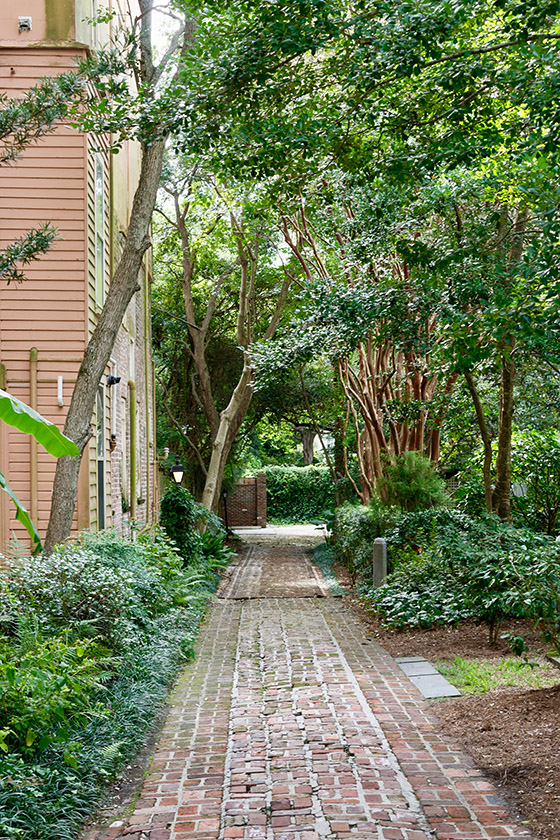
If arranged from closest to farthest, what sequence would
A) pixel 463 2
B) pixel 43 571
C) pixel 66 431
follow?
pixel 463 2
pixel 43 571
pixel 66 431

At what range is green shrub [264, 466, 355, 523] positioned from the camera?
3778 cm

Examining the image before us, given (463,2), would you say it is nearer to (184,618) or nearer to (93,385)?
(93,385)

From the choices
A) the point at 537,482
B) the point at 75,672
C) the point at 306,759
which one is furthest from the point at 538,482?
the point at 75,672

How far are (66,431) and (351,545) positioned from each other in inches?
342

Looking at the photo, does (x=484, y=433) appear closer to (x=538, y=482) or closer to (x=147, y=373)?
(x=538, y=482)

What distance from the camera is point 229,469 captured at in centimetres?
2680

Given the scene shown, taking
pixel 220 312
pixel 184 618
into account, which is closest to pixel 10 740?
pixel 184 618

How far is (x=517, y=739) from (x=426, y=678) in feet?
6.91

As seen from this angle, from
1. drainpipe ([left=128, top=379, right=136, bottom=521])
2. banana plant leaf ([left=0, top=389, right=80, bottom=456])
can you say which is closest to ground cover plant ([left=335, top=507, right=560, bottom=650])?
banana plant leaf ([left=0, top=389, right=80, bottom=456])

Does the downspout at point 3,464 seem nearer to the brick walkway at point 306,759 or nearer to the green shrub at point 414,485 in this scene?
the brick walkway at point 306,759

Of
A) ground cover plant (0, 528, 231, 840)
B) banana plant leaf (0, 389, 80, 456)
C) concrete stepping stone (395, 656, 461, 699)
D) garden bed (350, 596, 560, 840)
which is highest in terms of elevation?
banana plant leaf (0, 389, 80, 456)

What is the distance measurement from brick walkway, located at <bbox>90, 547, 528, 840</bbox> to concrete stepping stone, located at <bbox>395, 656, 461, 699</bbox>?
127mm

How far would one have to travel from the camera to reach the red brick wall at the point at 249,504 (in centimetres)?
3575

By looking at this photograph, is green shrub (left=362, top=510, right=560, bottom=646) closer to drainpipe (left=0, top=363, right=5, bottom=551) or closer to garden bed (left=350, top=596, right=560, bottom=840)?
garden bed (left=350, top=596, right=560, bottom=840)
